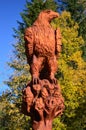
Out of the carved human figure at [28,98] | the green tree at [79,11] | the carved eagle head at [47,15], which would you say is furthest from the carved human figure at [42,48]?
the green tree at [79,11]

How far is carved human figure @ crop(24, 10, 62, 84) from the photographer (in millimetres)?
12812

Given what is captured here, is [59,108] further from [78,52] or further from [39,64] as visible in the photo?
[78,52]

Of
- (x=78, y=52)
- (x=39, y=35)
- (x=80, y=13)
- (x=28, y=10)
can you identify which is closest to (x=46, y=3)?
(x=28, y=10)

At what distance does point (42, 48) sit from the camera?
12.8 metres

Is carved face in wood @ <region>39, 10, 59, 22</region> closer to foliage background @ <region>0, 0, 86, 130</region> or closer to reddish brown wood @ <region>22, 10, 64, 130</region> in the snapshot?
reddish brown wood @ <region>22, 10, 64, 130</region>

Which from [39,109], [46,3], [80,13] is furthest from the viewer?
[80,13]

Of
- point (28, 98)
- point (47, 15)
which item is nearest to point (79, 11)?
point (47, 15)

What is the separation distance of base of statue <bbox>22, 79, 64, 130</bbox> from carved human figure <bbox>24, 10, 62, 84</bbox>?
0.32m

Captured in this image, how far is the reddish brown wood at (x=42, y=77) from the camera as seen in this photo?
40.7 feet

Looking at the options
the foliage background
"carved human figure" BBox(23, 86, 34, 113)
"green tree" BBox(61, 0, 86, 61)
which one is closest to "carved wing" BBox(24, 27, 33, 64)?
"carved human figure" BBox(23, 86, 34, 113)

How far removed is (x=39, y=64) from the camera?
1293 centimetres

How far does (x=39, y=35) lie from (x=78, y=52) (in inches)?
809

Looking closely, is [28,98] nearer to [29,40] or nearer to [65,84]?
[29,40]

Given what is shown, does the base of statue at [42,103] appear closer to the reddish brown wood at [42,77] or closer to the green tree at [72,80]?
the reddish brown wood at [42,77]
